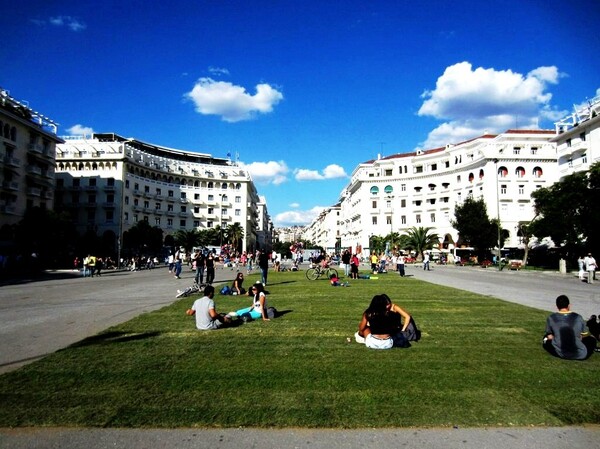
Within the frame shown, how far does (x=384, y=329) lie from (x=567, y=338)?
2.98 m

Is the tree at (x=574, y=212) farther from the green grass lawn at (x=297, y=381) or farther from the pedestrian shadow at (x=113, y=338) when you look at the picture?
the pedestrian shadow at (x=113, y=338)

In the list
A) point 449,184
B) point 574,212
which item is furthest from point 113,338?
point 449,184

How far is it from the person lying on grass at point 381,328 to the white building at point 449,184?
53.2 meters

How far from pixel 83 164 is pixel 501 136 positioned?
69877 millimetres

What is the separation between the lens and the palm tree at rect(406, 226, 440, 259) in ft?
223

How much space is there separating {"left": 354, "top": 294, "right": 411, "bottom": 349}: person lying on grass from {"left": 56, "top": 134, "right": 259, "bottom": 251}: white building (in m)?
51.0

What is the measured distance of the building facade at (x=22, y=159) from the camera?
4212cm

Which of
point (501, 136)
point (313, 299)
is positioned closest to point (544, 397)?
point (313, 299)

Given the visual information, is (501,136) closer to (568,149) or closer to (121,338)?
(568,149)

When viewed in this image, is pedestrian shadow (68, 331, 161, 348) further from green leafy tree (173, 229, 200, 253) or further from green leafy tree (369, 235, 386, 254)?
green leafy tree (173, 229, 200, 253)

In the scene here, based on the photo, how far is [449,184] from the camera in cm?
7375

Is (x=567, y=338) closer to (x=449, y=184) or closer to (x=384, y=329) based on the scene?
(x=384, y=329)

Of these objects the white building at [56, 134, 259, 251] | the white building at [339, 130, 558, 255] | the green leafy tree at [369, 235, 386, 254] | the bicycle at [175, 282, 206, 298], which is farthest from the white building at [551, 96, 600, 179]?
the white building at [56, 134, 259, 251]

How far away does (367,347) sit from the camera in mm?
7258
